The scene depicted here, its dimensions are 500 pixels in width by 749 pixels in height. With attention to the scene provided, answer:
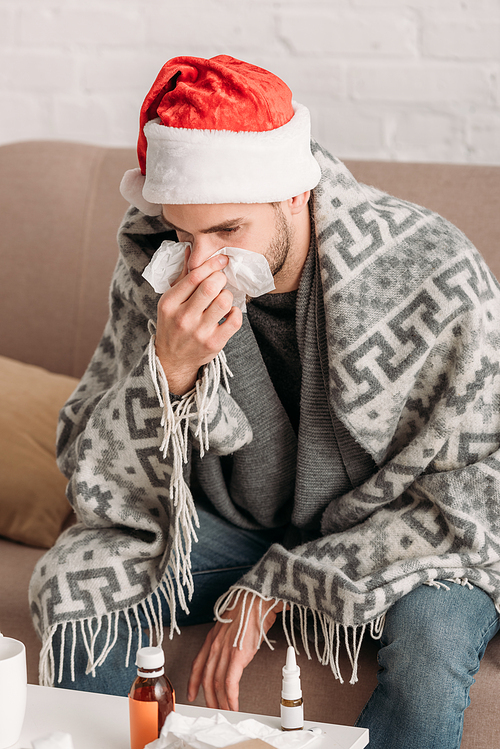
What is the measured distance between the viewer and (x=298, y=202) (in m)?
1.10

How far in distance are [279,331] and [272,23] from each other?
0.86 m

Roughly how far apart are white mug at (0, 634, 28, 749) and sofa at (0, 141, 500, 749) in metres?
0.40

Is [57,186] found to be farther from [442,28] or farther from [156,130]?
[442,28]

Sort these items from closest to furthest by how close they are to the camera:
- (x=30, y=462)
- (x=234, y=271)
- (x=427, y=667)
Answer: (x=427, y=667)
(x=234, y=271)
(x=30, y=462)

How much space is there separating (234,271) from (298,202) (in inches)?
6.1

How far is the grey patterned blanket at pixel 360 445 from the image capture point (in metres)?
1.06

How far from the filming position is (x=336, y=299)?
108 centimetres

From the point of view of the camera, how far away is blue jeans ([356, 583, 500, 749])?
2.97 ft

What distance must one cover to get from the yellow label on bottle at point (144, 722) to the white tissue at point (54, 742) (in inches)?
2.5

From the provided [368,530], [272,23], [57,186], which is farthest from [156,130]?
[272,23]

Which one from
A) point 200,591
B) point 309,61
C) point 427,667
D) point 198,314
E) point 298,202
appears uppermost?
point 309,61

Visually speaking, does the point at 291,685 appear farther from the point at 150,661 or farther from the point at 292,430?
the point at 292,430

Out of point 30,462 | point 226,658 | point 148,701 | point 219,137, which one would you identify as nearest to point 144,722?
point 148,701

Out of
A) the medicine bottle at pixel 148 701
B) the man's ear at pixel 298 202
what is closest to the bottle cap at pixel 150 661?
the medicine bottle at pixel 148 701
